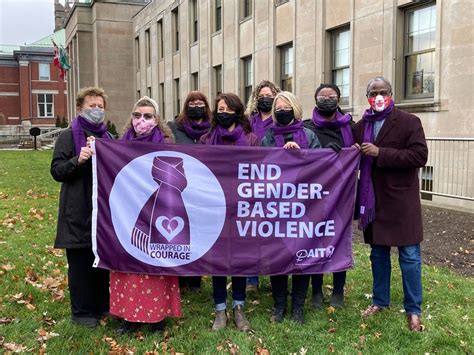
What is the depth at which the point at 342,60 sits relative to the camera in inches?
547

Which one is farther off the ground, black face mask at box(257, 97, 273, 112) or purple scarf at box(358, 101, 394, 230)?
black face mask at box(257, 97, 273, 112)

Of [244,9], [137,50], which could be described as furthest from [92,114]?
[137,50]

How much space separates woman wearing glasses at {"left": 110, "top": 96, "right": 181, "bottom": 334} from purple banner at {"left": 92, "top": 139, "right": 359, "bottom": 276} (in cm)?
9

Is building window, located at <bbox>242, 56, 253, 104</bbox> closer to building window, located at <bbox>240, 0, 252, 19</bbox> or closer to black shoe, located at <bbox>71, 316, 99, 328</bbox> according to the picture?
building window, located at <bbox>240, 0, 252, 19</bbox>

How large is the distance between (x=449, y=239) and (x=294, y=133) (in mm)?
4441

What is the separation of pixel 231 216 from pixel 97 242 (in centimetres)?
117

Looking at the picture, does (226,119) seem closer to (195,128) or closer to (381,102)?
(195,128)

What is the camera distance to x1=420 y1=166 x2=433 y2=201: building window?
10.7m

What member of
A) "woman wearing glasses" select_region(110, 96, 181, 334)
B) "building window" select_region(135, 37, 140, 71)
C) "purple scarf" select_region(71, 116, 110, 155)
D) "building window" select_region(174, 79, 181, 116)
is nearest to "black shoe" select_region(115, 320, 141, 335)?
"woman wearing glasses" select_region(110, 96, 181, 334)

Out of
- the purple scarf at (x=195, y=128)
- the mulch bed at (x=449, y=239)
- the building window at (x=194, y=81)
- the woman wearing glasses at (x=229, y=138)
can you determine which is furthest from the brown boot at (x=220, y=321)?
the building window at (x=194, y=81)

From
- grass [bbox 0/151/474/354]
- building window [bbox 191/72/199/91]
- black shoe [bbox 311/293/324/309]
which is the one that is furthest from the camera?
building window [bbox 191/72/199/91]

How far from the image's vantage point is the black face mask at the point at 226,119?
4.43 meters

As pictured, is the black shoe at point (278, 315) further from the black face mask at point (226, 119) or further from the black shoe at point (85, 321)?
the black face mask at point (226, 119)

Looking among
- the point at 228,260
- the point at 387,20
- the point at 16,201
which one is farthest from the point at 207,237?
the point at 387,20
